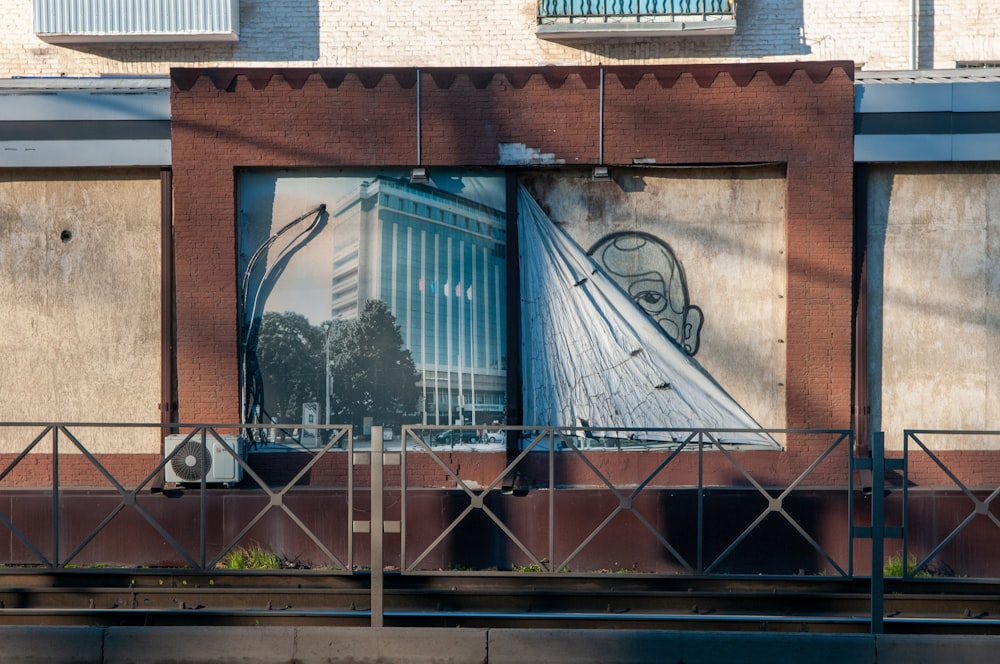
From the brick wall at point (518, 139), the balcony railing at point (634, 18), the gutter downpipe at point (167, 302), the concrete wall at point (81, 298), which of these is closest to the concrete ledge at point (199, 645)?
the brick wall at point (518, 139)

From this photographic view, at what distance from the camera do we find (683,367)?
12172 mm

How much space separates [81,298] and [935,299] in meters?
9.28

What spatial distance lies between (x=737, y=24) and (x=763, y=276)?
3661 mm

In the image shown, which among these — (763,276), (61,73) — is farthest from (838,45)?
(61,73)

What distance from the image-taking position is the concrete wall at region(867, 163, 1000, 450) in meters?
12.0

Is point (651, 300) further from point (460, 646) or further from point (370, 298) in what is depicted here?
point (460, 646)

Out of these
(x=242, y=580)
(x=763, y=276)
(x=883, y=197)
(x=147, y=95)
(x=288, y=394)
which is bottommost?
(x=242, y=580)

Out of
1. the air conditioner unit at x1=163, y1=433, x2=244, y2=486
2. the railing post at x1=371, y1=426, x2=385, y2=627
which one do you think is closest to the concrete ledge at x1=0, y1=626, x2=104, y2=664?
the railing post at x1=371, y1=426, x2=385, y2=627

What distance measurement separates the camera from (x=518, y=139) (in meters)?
12.0

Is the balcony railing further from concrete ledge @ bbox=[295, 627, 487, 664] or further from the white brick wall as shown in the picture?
concrete ledge @ bbox=[295, 627, 487, 664]

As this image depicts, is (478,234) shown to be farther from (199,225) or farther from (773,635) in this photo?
(773,635)

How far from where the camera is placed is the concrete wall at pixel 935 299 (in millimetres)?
12047

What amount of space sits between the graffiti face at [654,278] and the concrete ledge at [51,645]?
6797 mm

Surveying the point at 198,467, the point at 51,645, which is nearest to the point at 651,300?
the point at 198,467
